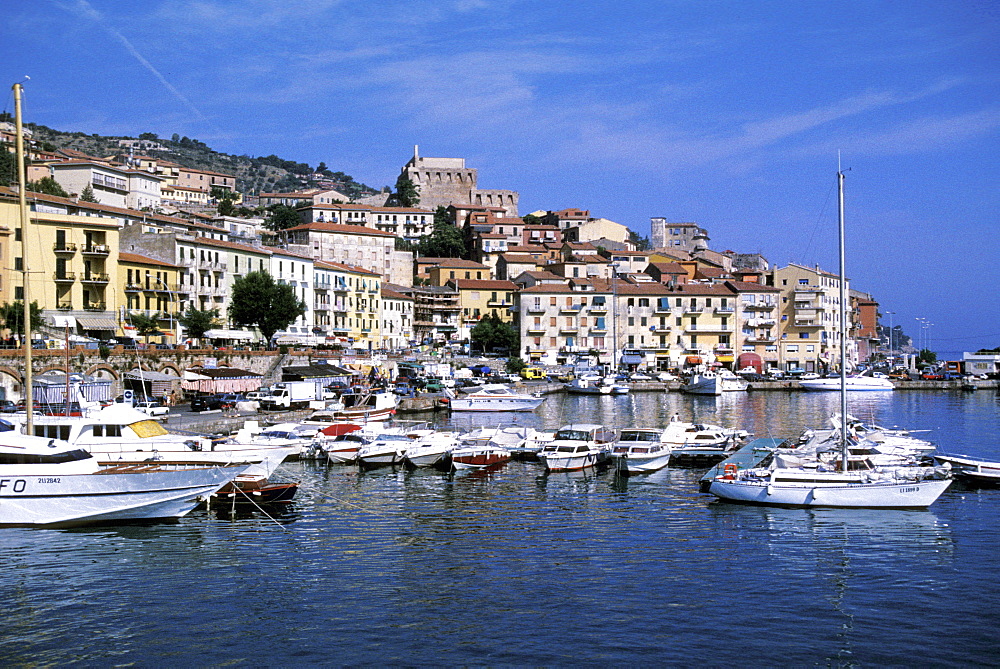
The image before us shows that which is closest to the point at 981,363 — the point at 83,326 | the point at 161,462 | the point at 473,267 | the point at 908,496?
the point at 473,267

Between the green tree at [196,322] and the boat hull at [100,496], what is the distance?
42.1 m

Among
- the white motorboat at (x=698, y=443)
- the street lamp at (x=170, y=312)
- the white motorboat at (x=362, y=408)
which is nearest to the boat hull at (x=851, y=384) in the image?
the white motorboat at (x=362, y=408)

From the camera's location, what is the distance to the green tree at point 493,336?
9450 centimetres

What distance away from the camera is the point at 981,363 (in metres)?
94.2

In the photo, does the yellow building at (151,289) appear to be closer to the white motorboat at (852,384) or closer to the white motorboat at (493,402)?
the white motorboat at (493,402)

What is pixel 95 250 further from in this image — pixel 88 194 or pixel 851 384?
pixel 851 384

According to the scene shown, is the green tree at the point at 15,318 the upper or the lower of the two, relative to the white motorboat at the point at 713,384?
upper

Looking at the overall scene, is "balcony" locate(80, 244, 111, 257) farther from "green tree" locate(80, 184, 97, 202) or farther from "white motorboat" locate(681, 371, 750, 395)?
"white motorboat" locate(681, 371, 750, 395)

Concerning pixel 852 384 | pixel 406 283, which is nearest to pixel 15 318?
pixel 406 283

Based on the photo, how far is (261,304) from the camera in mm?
68250

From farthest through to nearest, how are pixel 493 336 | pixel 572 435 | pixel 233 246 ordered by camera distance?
pixel 493 336 → pixel 233 246 → pixel 572 435

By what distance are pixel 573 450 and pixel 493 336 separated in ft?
199

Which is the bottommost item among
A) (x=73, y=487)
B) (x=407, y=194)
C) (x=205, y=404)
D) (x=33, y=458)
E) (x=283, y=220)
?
(x=73, y=487)

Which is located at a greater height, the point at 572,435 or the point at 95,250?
the point at 95,250
